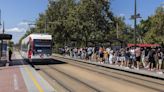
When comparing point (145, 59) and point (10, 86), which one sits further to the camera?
point (145, 59)

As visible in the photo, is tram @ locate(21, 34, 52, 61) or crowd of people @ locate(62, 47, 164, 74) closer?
crowd of people @ locate(62, 47, 164, 74)

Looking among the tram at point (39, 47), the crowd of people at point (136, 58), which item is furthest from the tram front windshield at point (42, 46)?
the crowd of people at point (136, 58)

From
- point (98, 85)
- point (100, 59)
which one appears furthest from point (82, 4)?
point (98, 85)

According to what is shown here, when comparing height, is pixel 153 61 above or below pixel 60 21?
below

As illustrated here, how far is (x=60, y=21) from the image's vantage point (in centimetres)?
8169

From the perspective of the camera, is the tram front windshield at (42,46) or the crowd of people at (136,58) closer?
the crowd of people at (136,58)

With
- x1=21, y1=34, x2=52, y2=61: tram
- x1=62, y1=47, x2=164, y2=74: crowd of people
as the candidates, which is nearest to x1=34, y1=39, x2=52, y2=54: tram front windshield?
x1=21, y1=34, x2=52, y2=61: tram

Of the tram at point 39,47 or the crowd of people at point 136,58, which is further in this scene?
the tram at point 39,47

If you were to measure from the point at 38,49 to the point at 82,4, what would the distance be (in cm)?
1884

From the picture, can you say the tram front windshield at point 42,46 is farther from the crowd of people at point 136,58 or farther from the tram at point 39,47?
the crowd of people at point 136,58

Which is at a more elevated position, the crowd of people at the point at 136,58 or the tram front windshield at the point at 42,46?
the tram front windshield at the point at 42,46

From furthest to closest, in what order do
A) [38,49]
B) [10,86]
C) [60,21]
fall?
[60,21] → [38,49] → [10,86]

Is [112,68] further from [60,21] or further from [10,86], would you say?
[60,21]

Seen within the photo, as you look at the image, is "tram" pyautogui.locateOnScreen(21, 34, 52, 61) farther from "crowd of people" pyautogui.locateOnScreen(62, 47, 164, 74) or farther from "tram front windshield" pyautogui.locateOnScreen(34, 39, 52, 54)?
"crowd of people" pyautogui.locateOnScreen(62, 47, 164, 74)
